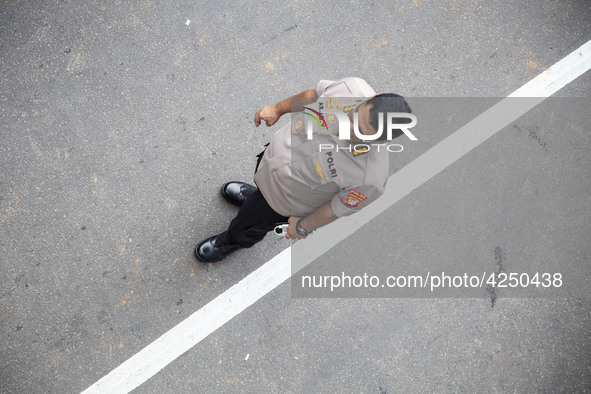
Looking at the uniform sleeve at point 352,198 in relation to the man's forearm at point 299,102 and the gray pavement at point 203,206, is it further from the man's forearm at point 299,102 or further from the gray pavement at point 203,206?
the gray pavement at point 203,206

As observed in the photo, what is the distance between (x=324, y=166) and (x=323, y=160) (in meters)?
0.03

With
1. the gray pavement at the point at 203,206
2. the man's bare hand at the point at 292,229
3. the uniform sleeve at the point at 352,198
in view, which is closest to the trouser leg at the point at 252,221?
the man's bare hand at the point at 292,229

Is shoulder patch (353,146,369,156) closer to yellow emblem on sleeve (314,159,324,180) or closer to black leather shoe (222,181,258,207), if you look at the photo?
yellow emblem on sleeve (314,159,324,180)

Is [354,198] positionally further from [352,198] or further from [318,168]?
[318,168]

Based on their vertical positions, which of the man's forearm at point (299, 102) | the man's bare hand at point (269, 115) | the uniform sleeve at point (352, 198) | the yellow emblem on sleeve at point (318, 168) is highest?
the man's forearm at point (299, 102)

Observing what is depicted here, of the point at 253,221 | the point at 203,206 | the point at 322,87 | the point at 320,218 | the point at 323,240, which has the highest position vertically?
the point at 322,87

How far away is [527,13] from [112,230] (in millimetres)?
4200

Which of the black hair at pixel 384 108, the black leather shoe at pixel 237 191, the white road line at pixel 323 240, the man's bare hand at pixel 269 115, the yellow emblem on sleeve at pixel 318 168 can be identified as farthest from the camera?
the black leather shoe at pixel 237 191

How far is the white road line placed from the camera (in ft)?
11.6

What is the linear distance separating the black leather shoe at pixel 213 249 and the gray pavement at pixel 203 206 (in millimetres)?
120

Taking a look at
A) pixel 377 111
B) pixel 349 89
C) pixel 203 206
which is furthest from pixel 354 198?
pixel 203 206

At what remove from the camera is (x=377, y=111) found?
7.80 feet

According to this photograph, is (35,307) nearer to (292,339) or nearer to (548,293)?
(292,339)

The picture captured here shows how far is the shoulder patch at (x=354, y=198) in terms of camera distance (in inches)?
101
